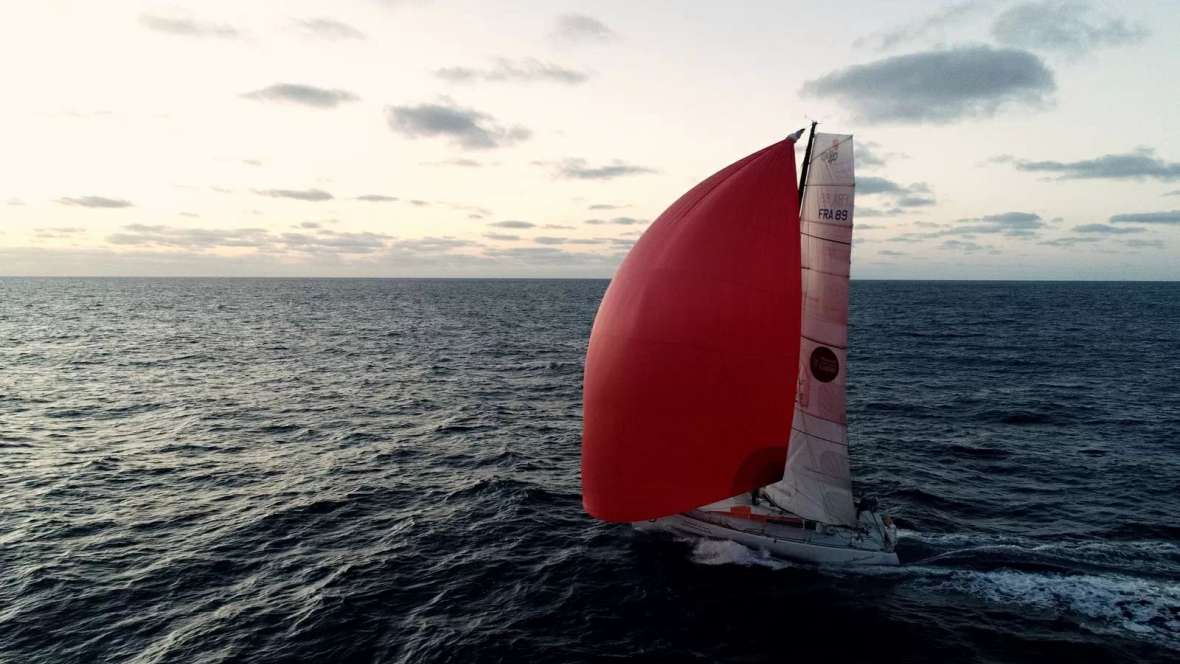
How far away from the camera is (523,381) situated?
1746 inches

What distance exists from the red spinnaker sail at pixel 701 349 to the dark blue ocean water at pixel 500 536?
3442 millimetres

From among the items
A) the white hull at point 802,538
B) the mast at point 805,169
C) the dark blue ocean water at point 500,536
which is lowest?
the dark blue ocean water at point 500,536

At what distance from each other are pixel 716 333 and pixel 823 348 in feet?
12.1

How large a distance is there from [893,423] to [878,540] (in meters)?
17.5

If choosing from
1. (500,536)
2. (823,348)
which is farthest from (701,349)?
(500,536)

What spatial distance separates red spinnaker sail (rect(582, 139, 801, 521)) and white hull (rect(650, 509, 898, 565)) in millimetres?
3022

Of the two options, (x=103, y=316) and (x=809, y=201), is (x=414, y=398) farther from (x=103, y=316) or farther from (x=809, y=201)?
(x=103, y=316)

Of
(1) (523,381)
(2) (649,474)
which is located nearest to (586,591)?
(2) (649,474)

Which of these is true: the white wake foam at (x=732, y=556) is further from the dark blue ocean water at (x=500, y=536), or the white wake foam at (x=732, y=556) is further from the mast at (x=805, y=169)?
the mast at (x=805, y=169)

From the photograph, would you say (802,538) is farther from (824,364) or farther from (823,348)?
(823,348)

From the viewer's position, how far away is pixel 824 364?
52.9 feet

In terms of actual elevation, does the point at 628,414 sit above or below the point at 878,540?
above

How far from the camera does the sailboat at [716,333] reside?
1423 cm

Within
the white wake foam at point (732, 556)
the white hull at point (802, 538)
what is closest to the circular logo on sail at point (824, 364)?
the white hull at point (802, 538)
